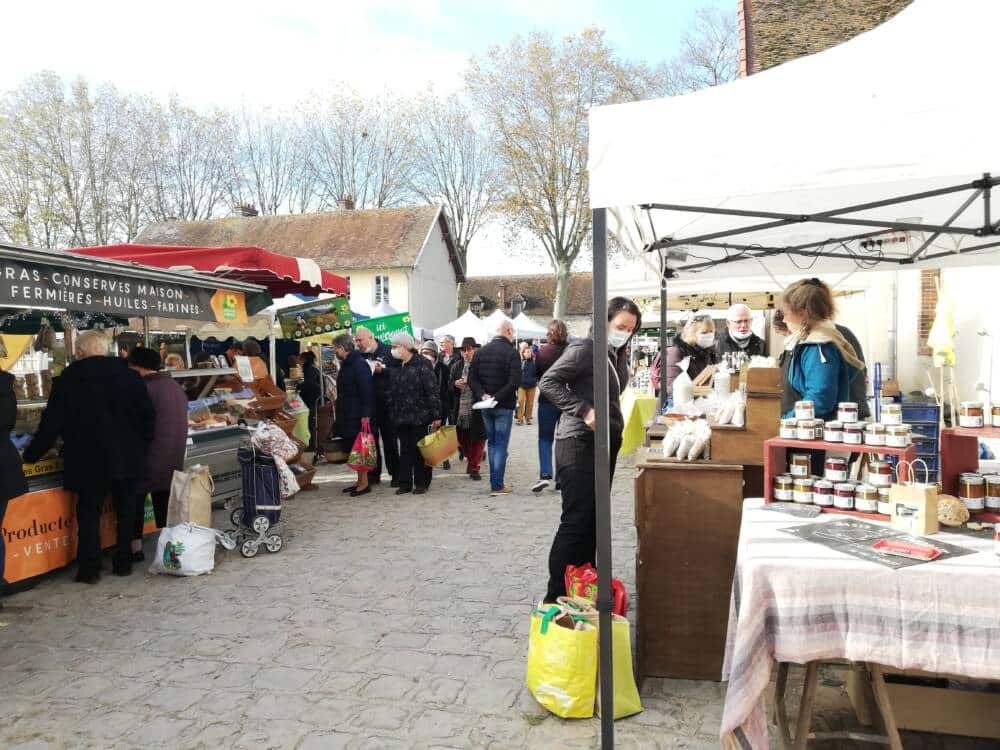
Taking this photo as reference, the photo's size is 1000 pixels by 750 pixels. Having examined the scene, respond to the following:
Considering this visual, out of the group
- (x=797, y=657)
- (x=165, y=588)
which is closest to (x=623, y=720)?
(x=797, y=657)

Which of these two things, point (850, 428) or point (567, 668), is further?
point (567, 668)

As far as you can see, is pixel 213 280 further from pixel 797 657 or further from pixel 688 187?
pixel 797 657

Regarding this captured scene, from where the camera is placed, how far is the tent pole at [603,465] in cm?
283

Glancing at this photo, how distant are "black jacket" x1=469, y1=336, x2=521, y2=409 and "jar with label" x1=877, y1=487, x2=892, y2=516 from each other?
16.9 ft

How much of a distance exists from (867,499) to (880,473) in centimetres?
12

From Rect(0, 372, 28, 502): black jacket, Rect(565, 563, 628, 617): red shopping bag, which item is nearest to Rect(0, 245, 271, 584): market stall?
Rect(0, 372, 28, 502): black jacket

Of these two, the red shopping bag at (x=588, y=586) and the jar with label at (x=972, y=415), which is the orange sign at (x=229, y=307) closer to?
the red shopping bag at (x=588, y=586)

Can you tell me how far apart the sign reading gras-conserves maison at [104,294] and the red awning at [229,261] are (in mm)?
300

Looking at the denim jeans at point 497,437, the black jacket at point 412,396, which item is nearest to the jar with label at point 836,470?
the denim jeans at point 497,437

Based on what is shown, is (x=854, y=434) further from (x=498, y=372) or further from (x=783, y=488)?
(x=498, y=372)

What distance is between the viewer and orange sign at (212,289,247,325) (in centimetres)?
669

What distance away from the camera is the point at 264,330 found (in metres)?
9.84

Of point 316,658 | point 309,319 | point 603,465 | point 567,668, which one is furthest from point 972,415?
point 309,319

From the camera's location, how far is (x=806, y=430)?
3.02m
